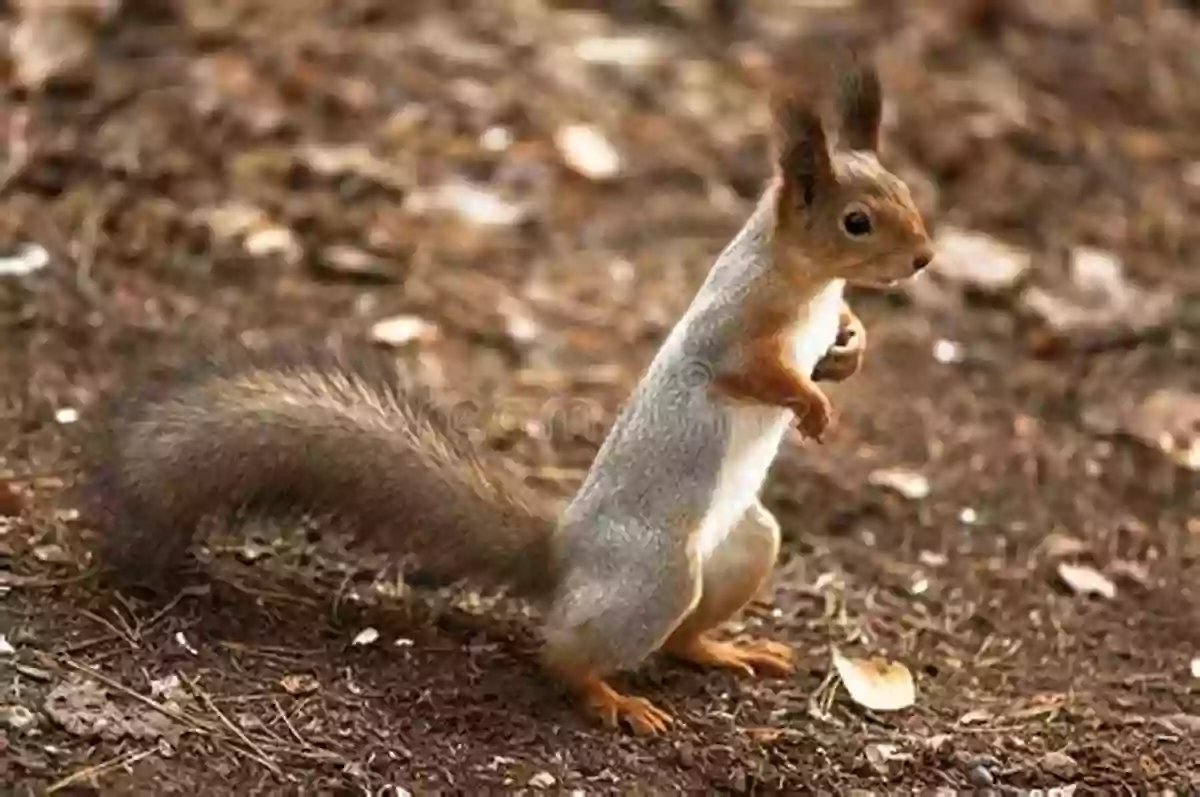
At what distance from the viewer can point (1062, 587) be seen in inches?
90.5

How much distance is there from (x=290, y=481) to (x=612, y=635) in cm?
39

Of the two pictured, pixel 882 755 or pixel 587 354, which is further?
pixel 587 354

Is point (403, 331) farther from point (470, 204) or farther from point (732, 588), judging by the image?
point (732, 588)

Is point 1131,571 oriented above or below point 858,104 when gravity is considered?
below

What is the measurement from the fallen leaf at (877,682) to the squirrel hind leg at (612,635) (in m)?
0.27

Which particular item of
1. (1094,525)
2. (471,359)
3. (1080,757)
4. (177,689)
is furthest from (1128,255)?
(177,689)

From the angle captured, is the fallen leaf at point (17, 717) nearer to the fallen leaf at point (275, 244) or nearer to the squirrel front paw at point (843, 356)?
the squirrel front paw at point (843, 356)

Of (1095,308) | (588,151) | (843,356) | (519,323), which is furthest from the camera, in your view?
(588,151)

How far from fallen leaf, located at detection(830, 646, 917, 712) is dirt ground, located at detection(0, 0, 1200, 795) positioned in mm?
23

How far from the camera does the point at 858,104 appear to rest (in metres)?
1.84

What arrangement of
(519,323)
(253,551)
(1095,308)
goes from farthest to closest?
(1095,308) < (519,323) < (253,551)

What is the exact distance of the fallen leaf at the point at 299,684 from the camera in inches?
73.6

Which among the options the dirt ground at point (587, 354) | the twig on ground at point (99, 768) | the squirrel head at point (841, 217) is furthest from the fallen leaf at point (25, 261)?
the squirrel head at point (841, 217)

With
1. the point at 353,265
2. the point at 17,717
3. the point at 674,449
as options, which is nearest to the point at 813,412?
the point at 674,449
